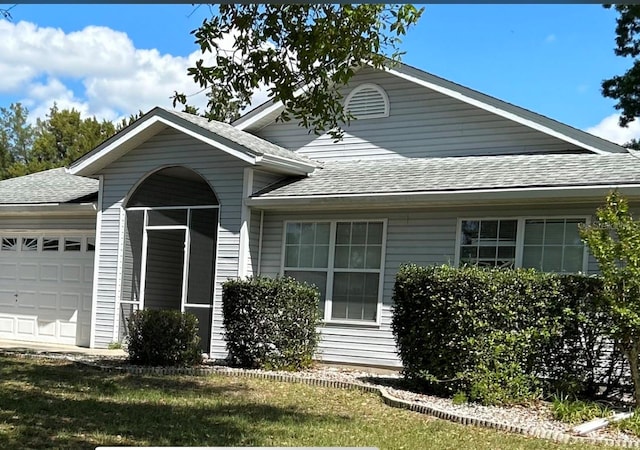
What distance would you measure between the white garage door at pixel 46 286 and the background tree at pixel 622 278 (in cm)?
1116

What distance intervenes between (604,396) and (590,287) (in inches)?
57.9

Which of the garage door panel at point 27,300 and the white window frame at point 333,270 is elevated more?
the white window frame at point 333,270

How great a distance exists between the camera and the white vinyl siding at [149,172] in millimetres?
13367

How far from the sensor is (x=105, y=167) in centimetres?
1502

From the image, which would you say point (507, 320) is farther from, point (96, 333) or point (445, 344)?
point (96, 333)

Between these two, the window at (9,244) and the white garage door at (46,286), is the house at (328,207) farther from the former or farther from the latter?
the window at (9,244)

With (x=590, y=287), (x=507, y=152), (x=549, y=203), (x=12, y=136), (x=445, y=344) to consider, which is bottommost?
(x=445, y=344)

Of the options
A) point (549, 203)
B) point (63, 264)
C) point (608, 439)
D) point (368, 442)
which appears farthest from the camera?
point (63, 264)

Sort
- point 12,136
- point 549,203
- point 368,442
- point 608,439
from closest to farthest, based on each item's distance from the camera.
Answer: point 368,442
point 608,439
point 549,203
point 12,136

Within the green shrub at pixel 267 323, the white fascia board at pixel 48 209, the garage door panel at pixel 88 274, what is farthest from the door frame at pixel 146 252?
the green shrub at pixel 267 323

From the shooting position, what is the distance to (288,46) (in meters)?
8.12

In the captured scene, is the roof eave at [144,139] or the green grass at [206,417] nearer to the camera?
the green grass at [206,417]

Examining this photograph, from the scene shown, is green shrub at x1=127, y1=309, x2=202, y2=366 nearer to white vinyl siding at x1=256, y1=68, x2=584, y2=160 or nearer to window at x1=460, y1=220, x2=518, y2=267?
window at x1=460, y1=220, x2=518, y2=267

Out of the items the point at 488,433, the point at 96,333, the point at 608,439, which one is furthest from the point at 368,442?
the point at 96,333
